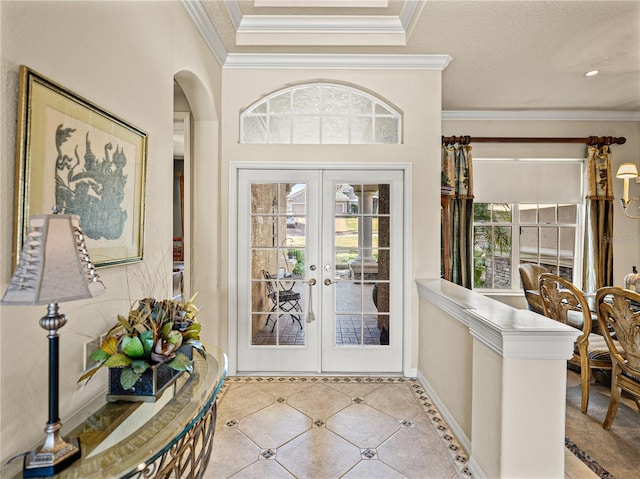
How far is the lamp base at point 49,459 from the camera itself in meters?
0.93

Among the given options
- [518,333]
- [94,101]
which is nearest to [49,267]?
[94,101]

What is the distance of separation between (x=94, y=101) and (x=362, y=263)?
2.35m

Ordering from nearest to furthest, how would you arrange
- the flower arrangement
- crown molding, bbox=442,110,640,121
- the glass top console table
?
1. the glass top console table
2. the flower arrangement
3. crown molding, bbox=442,110,640,121

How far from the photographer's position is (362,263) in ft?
10.5

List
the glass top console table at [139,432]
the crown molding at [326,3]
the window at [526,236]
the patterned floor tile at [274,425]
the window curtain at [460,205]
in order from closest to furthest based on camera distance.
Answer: the glass top console table at [139,432] < the patterned floor tile at [274,425] < the crown molding at [326,3] < the window curtain at [460,205] < the window at [526,236]

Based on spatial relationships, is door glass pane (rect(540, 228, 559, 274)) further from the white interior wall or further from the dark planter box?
the dark planter box

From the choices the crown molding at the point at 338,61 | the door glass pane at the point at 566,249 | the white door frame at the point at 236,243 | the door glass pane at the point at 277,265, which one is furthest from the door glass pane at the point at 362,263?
Result: the door glass pane at the point at 566,249

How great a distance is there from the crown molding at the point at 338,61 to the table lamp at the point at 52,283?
8.46 ft

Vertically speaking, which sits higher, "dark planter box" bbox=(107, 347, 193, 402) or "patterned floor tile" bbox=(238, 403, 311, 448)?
"dark planter box" bbox=(107, 347, 193, 402)

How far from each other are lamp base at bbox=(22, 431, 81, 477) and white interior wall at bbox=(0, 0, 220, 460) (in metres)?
0.24

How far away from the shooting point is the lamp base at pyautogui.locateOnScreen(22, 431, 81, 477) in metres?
0.93

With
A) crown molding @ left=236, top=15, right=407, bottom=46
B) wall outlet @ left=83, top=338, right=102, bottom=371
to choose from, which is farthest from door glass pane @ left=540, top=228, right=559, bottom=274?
wall outlet @ left=83, top=338, right=102, bottom=371

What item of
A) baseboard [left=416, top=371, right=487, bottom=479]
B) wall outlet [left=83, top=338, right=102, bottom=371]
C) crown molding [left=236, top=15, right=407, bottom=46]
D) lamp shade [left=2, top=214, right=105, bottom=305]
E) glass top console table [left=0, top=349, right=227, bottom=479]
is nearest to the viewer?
lamp shade [left=2, top=214, right=105, bottom=305]

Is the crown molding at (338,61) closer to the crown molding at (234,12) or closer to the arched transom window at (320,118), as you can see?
the arched transom window at (320,118)
